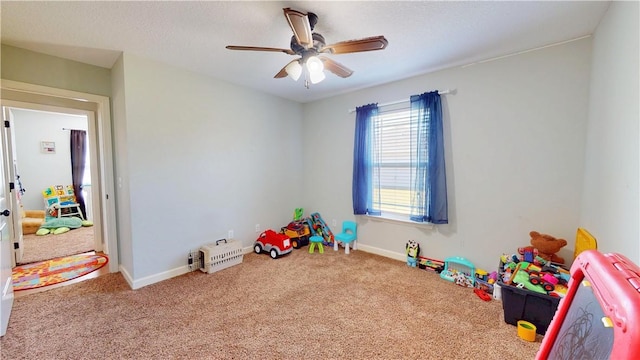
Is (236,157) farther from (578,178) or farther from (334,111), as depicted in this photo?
(578,178)

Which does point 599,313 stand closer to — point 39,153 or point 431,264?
point 431,264

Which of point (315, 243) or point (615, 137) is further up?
point (615, 137)

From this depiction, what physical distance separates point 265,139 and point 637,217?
3624 mm

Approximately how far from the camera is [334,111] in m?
3.97

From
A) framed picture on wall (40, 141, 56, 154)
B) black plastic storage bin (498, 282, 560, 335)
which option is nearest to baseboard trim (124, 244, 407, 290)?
black plastic storage bin (498, 282, 560, 335)

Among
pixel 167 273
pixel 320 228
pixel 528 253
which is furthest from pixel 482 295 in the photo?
pixel 167 273

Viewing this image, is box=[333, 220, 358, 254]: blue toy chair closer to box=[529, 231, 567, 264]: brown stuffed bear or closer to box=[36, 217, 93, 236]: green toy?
box=[529, 231, 567, 264]: brown stuffed bear

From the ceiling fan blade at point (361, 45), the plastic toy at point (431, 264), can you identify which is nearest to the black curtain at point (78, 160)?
the ceiling fan blade at point (361, 45)

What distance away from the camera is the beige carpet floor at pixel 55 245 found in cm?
351

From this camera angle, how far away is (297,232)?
389cm

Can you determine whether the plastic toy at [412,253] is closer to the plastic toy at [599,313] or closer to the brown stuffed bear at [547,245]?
the brown stuffed bear at [547,245]

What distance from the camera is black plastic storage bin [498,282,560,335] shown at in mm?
1855

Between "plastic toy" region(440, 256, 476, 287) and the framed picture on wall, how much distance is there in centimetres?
779

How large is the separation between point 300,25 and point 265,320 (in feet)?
7.22
